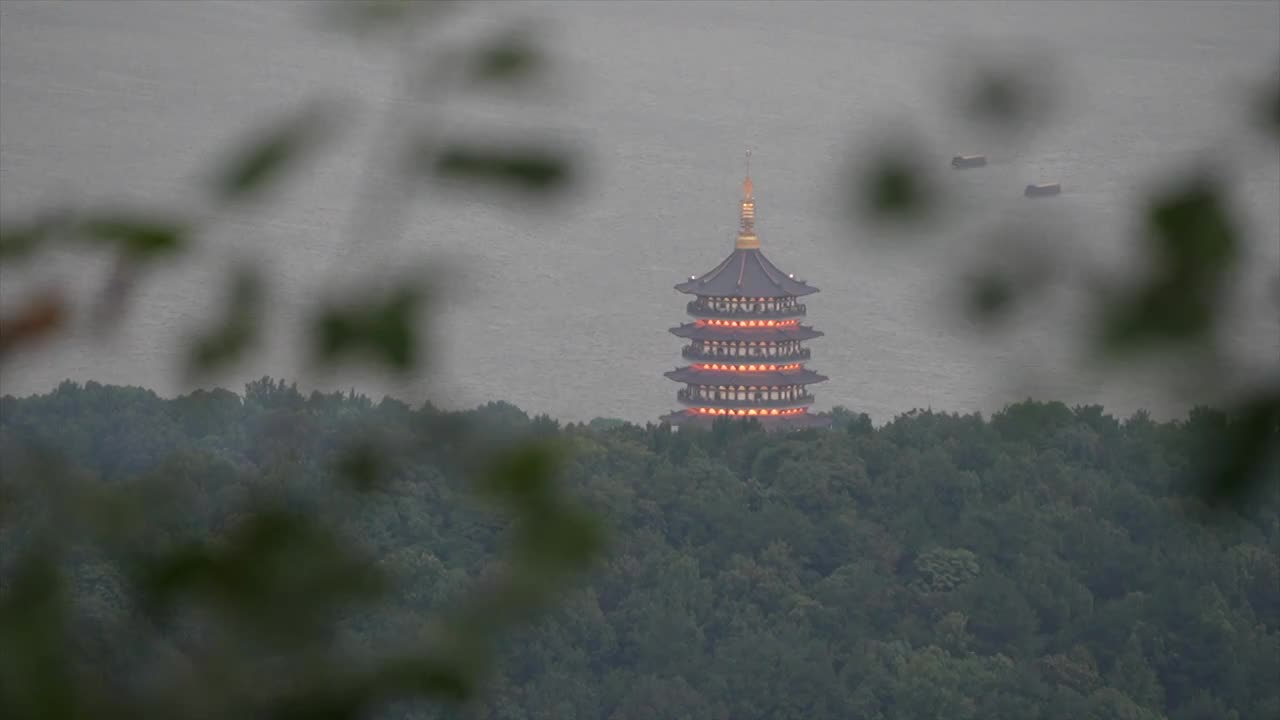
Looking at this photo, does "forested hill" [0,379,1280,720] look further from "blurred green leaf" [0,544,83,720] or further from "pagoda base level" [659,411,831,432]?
"blurred green leaf" [0,544,83,720]

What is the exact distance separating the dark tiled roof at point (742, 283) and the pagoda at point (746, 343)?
0.01 meters

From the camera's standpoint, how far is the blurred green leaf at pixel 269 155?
2.48ft

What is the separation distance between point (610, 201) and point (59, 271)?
103ft

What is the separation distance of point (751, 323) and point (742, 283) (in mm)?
477

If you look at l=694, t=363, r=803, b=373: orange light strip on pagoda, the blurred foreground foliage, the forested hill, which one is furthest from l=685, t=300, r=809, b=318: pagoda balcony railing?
the blurred foreground foliage

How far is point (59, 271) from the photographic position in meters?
Result: 0.82

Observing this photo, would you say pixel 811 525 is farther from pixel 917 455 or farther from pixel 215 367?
pixel 215 367

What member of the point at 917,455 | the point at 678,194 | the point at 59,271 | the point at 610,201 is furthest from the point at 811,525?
the point at 59,271

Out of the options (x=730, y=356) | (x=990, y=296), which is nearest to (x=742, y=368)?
(x=730, y=356)

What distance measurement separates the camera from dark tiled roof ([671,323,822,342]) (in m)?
27.1

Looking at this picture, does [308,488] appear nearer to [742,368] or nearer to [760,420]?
[742,368]

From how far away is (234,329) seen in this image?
2.59 feet

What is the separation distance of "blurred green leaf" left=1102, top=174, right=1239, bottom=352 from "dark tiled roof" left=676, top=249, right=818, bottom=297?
26140 mm

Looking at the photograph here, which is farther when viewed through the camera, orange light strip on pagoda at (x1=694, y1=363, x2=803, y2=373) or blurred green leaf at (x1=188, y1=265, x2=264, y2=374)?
orange light strip on pagoda at (x1=694, y1=363, x2=803, y2=373)
